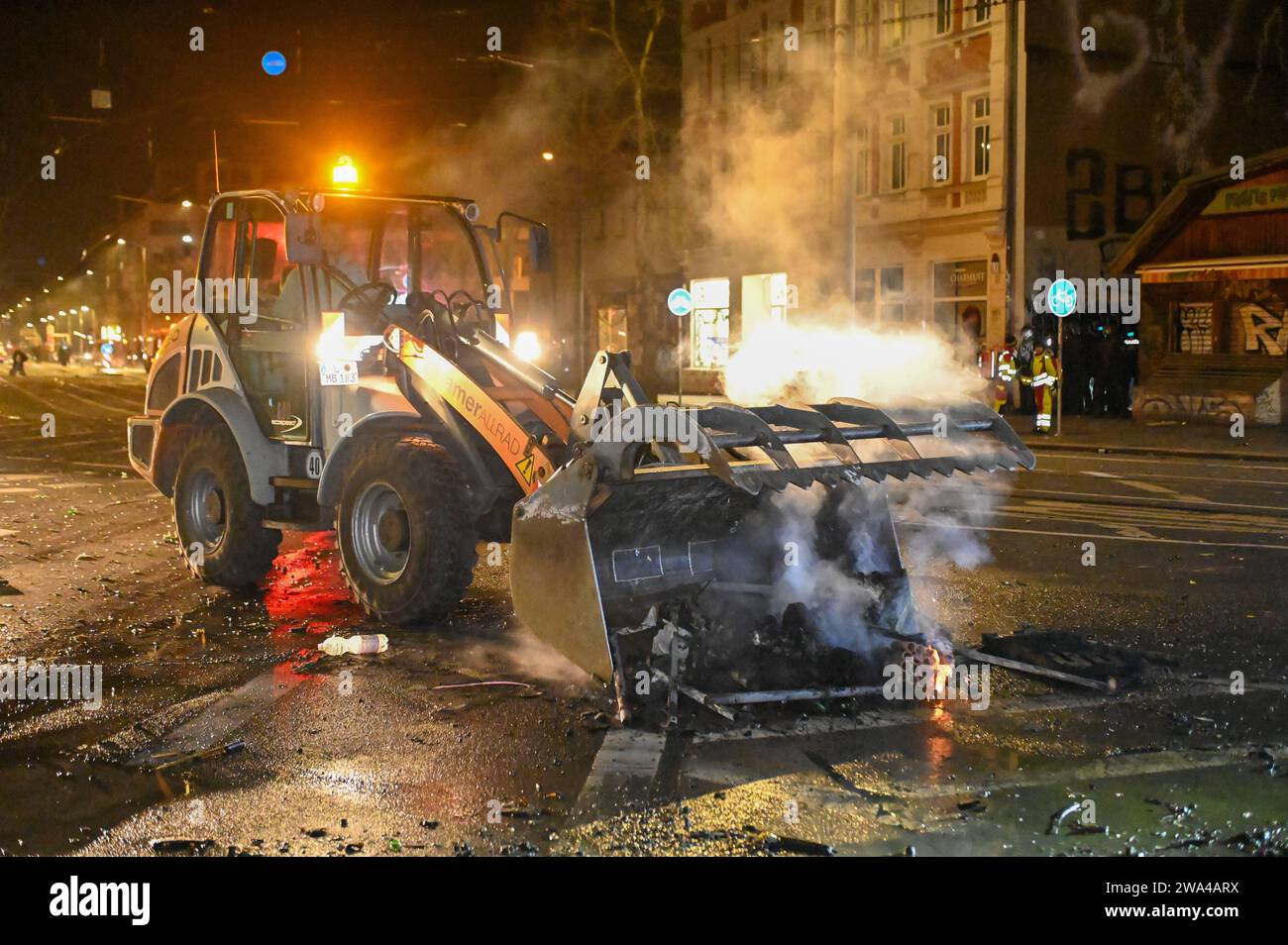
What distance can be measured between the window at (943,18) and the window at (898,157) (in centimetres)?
228

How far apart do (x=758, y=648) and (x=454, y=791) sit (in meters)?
2.18

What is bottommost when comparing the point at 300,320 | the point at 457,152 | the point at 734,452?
the point at 734,452

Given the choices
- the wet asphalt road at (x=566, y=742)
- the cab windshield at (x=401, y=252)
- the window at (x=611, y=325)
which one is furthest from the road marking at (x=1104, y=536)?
the window at (x=611, y=325)

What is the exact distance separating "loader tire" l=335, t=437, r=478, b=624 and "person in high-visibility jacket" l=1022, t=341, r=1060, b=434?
1752cm

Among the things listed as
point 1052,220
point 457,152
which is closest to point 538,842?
point 1052,220

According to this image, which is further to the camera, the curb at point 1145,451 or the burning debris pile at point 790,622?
the curb at point 1145,451

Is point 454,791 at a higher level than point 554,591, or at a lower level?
lower

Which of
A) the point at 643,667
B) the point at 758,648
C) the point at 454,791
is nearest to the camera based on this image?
the point at 454,791

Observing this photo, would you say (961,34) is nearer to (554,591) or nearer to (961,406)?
(961,406)

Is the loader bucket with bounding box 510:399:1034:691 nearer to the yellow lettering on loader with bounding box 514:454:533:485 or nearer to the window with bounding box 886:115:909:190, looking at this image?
the yellow lettering on loader with bounding box 514:454:533:485

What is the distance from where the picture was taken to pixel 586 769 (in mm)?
5453

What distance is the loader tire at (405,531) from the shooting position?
7750 mm

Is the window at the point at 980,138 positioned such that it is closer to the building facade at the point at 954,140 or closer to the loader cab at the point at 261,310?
the building facade at the point at 954,140

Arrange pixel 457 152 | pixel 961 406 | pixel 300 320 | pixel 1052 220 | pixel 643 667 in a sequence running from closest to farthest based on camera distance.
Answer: pixel 643 667, pixel 961 406, pixel 300 320, pixel 1052 220, pixel 457 152
